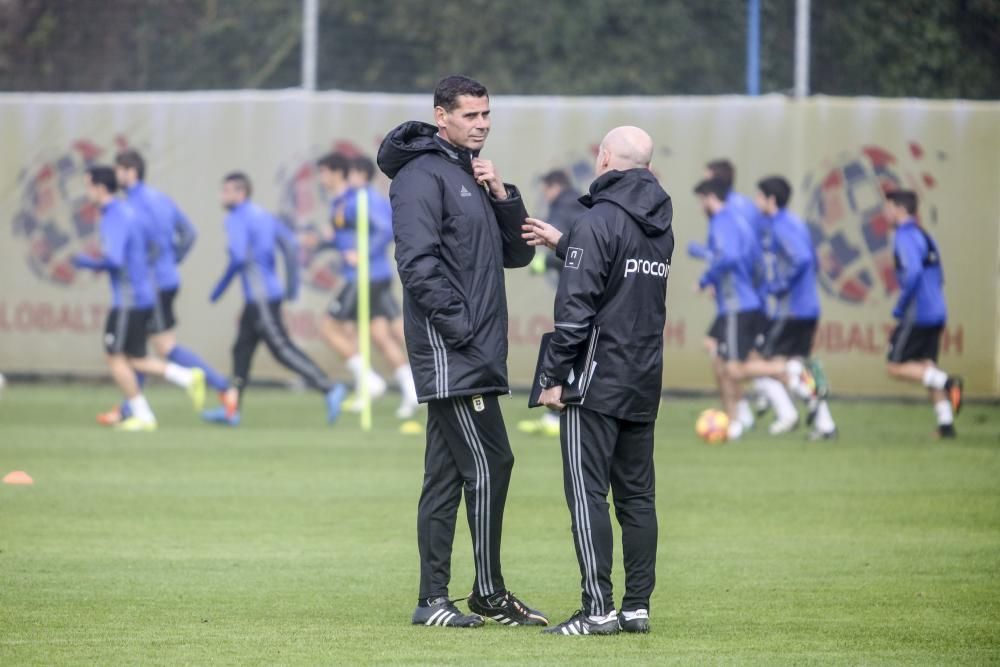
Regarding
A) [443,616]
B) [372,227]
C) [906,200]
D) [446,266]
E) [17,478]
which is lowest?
[443,616]

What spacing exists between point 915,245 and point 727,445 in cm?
258

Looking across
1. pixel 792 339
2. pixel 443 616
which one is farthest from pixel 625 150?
pixel 792 339

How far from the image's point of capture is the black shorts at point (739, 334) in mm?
16281

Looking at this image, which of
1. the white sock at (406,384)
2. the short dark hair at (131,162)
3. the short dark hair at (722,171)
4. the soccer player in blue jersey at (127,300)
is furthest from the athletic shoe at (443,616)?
the short dark hair at (131,162)

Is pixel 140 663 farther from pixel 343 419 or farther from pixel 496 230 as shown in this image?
pixel 343 419

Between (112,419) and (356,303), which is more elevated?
(356,303)

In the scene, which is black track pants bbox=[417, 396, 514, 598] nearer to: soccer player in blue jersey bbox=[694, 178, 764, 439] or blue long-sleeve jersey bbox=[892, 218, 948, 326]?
soccer player in blue jersey bbox=[694, 178, 764, 439]

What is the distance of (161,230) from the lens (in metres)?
17.2

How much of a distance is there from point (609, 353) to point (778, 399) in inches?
376

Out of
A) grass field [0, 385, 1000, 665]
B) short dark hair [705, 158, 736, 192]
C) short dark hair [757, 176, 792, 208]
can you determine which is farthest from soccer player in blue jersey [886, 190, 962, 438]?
short dark hair [705, 158, 736, 192]

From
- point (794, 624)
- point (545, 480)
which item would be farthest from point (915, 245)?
point (794, 624)

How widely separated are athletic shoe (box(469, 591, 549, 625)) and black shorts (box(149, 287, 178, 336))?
9916 mm

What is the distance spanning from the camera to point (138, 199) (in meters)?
16.8

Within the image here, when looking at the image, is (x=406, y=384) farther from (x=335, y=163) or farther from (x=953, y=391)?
(x=953, y=391)
